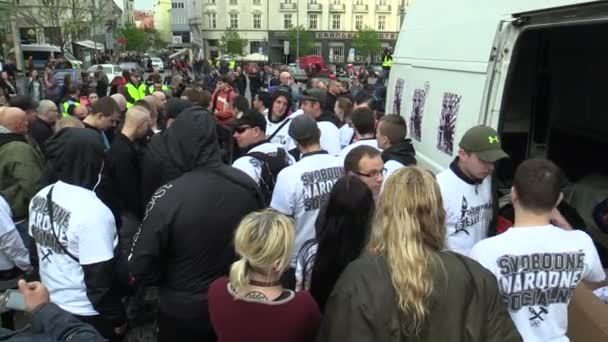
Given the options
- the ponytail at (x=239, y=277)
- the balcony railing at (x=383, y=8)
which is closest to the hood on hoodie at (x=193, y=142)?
the ponytail at (x=239, y=277)

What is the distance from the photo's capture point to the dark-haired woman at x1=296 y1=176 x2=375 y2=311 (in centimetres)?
263

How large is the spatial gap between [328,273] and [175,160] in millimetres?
1015

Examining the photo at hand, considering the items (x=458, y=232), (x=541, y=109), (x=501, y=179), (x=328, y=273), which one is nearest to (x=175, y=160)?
(x=328, y=273)

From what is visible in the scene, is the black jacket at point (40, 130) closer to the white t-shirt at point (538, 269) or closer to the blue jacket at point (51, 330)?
the blue jacket at point (51, 330)

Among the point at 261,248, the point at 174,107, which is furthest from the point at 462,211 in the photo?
the point at 174,107

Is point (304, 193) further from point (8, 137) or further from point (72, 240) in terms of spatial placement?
point (8, 137)

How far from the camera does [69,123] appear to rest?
5.25 metres

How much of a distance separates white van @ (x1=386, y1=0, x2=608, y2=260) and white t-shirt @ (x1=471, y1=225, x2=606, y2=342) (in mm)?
1357

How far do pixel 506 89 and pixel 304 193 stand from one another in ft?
4.93

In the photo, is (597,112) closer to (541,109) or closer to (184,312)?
(541,109)

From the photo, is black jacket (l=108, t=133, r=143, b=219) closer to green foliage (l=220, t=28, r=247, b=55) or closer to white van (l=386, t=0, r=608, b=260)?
white van (l=386, t=0, r=608, b=260)

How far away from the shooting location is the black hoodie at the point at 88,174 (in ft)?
9.90

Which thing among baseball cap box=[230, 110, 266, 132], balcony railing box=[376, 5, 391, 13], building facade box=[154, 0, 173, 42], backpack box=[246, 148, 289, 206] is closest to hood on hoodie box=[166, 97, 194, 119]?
baseball cap box=[230, 110, 266, 132]

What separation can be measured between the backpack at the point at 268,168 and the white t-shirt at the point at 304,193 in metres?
0.58
